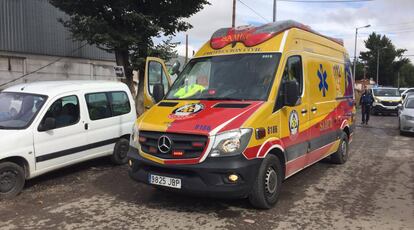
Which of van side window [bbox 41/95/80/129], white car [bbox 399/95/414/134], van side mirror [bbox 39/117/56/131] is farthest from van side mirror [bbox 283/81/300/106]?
white car [bbox 399/95/414/134]

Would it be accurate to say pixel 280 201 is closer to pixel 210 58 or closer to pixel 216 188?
pixel 216 188

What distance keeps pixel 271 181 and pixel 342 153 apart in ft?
13.0

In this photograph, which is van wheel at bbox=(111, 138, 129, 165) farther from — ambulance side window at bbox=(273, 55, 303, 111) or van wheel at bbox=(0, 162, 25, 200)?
ambulance side window at bbox=(273, 55, 303, 111)

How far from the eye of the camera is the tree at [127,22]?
14914 mm

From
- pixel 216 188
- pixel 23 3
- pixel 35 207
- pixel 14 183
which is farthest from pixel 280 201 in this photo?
pixel 23 3

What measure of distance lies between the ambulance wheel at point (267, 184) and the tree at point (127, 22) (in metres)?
10.4

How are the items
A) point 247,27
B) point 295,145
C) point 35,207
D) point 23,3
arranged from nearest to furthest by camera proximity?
point 35,207 → point 295,145 → point 247,27 → point 23,3

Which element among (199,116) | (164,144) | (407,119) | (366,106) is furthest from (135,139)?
(366,106)

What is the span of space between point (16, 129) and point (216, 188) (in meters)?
3.43

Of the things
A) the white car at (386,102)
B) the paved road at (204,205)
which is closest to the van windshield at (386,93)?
the white car at (386,102)

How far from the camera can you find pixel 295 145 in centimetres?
648

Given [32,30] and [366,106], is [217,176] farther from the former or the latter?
[32,30]

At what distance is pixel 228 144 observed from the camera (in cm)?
514

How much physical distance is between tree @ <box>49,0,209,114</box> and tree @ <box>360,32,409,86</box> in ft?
272
